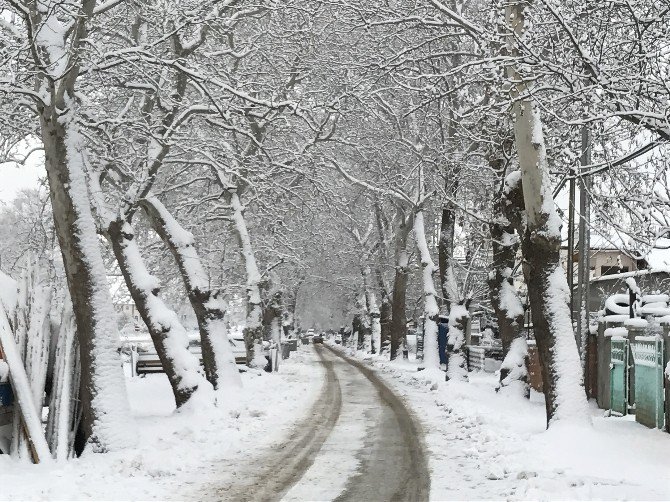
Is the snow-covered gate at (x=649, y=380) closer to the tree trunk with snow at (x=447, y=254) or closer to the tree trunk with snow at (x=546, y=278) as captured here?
the tree trunk with snow at (x=546, y=278)

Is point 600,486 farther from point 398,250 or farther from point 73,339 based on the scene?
point 398,250

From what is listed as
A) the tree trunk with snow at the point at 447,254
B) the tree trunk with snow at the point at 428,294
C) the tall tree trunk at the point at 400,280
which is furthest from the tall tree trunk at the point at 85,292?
the tall tree trunk at the point at 400,280

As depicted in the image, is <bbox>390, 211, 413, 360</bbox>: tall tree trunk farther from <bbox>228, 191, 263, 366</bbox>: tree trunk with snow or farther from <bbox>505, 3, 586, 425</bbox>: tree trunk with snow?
<bbox>505, 3, 586, 425</bbox>: tree trunk with snow

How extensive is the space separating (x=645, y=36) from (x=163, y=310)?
9.86m

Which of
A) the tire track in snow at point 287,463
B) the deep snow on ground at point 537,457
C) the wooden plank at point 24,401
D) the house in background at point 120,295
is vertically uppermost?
the house in background at point 120,295

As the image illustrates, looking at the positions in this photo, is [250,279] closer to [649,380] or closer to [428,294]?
[428,294]

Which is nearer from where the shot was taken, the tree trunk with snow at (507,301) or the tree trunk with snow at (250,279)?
the tree trunk with snow at (507,301)

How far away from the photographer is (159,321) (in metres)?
14.5

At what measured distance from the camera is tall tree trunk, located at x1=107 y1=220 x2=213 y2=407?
14.6 m

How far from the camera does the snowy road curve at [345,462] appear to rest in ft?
26.6

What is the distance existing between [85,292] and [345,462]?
4338mm

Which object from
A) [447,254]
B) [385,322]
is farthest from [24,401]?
[385,322]

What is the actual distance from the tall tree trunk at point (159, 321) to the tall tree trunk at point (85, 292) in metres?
3.74

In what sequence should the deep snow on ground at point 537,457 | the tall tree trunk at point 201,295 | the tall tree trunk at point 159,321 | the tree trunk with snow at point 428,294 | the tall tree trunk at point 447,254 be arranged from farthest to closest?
the tree trunk with snow at point 428,294 → the tall tree trunk at point 447,254 → the tall tree trunk at point 201,295 → the tall tree trunk at point 159,321 → the deep snow on ground at point 537,457
